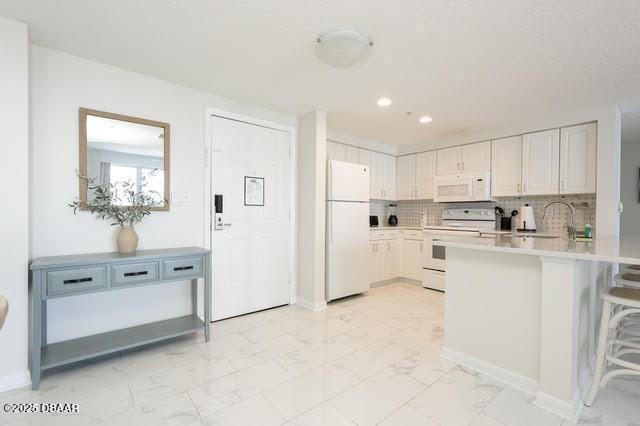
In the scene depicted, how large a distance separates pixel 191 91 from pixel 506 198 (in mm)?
4360

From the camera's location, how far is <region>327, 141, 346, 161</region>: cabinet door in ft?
14.6

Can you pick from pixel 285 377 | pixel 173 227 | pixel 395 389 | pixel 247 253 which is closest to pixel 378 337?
pixel 395 389

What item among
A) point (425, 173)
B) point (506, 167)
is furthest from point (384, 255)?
point (506, 167)

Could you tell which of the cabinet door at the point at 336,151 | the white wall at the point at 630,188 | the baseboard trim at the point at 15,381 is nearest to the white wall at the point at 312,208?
the cabinet door at the point at 336,151

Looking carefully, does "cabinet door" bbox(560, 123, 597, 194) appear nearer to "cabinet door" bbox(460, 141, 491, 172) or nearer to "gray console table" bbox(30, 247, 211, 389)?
"cabinet door" bbox(460, 141, 491, 172)

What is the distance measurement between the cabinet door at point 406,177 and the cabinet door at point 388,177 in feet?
0.28

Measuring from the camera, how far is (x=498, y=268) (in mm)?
2121

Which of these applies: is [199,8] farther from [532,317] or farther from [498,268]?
[532,317]

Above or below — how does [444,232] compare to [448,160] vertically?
below

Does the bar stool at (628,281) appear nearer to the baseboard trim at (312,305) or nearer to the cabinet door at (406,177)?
the baseboard trim at (312,305)

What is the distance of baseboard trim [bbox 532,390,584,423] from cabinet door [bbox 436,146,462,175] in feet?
11.1

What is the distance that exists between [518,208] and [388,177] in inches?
78.2

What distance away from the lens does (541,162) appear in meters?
3.81

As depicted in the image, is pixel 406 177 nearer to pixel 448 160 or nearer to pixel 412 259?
pixel 448 160
